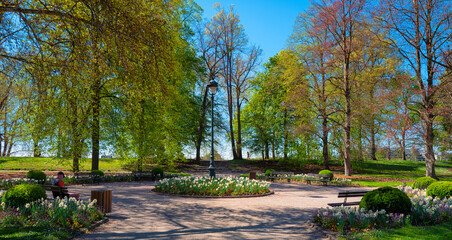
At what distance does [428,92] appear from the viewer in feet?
57.5

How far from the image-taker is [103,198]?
8.86 m

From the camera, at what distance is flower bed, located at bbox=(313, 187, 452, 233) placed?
6.94m

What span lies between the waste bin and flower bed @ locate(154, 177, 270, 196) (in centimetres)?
427

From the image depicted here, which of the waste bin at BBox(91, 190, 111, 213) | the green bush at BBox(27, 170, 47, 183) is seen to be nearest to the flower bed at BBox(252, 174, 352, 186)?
the green bush at BBox(27, 170, 47, 183)

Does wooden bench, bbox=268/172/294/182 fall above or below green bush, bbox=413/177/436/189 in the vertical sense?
below

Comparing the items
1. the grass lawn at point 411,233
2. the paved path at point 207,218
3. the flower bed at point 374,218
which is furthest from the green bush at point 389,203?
the paved path at point 207,218

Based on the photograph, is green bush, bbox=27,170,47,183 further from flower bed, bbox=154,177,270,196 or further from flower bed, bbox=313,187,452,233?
flower bed, bbox=313,187,452,233

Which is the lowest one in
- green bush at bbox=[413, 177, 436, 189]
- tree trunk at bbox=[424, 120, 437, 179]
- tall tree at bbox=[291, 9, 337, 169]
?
green bush at bbox=[413, 177, 436, 189]

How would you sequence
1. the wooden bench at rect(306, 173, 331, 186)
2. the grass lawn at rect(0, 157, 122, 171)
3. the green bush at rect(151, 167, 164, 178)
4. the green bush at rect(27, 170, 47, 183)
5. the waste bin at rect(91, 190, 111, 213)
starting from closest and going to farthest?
1. the waste bin at rect(91, 190, 111, 213)
2. the green bush at rect(27, 170, 47, 183)
3. the wooden bench at rect(306, 173, 331, 186)
4. the green bush at rect(151, 167, 164, 178)
5. the grass lawn at rect(0, 157, 122, 171)

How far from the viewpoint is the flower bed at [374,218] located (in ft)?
22.8

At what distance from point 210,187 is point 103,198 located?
497 cm

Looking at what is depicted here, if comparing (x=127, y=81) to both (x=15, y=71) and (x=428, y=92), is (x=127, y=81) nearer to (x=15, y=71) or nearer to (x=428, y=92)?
(x=15, y=71)

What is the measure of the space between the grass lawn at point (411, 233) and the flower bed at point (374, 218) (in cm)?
35

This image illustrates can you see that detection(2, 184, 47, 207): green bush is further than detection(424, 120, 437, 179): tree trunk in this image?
No
